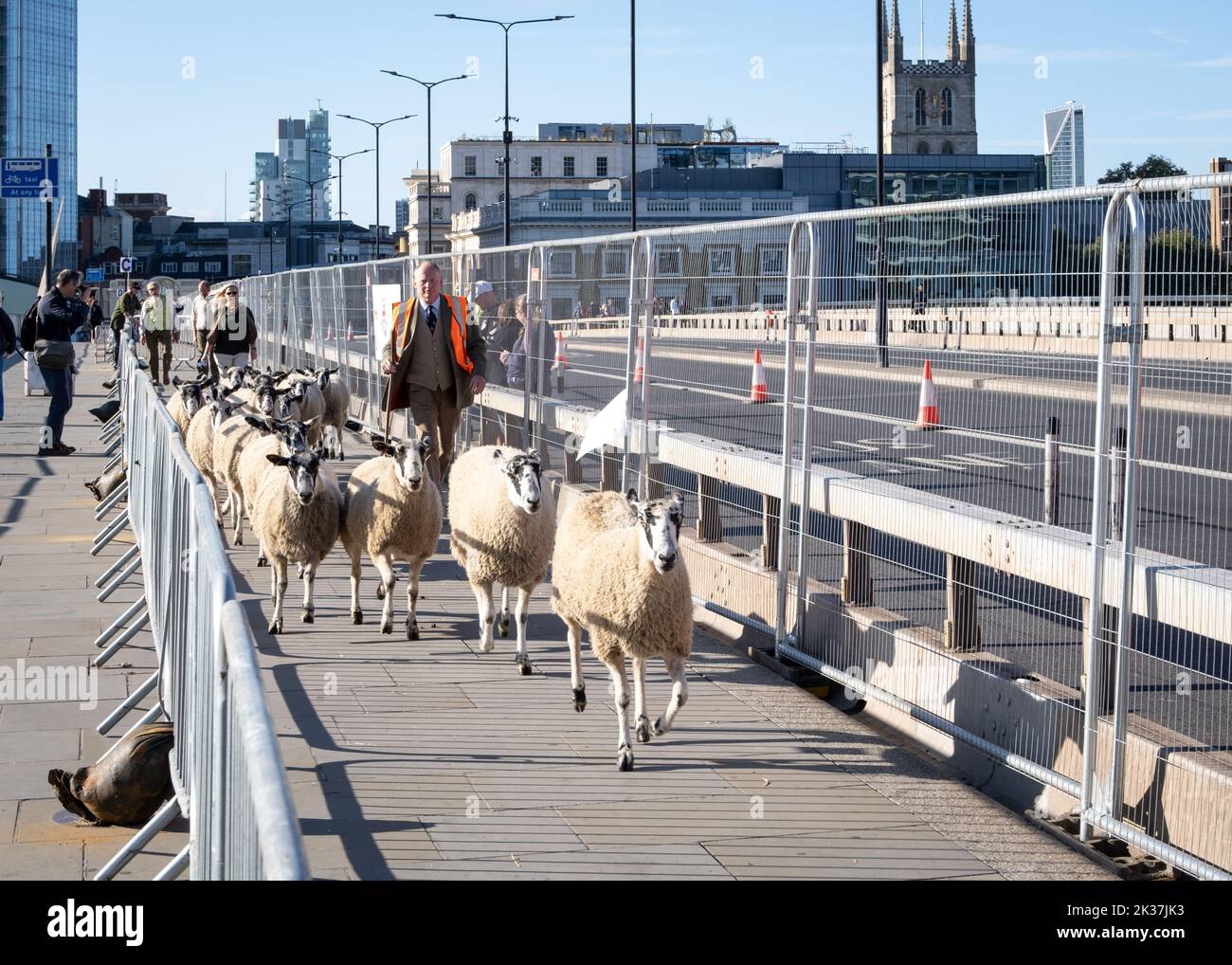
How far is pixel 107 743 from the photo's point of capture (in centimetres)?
766

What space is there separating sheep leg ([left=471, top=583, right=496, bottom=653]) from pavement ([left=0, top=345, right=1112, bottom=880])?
0.08 m

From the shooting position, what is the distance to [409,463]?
1037 centimetres

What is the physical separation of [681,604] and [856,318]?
1.60 metres

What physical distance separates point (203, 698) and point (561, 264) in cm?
872

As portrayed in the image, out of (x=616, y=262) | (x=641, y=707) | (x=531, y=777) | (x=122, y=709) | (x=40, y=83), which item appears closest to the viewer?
(x=531, y=777)

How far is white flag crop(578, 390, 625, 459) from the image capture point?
433 inches

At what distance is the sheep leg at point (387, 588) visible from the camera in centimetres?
1023

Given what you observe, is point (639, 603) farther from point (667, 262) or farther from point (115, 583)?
point (115, 583)

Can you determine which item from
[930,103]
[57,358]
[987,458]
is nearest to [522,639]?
[987,458]

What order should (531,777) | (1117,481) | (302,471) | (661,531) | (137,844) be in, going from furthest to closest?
(302,471) < (661,531) < (531,777) < (1117,481) < (137,844)

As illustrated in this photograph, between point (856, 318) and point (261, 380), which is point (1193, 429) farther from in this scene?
point (261, 380)

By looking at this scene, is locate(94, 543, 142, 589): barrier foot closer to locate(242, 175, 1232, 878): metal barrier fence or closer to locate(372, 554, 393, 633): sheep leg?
locate(372, 554, 393, 633): sheep leg

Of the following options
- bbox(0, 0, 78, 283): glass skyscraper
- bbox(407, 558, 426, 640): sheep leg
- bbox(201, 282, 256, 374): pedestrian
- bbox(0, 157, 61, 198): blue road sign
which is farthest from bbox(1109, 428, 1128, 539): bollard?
bbox(0, 0, 78, 283): glass skyscraper

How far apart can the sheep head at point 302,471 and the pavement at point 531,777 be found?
0.87m
